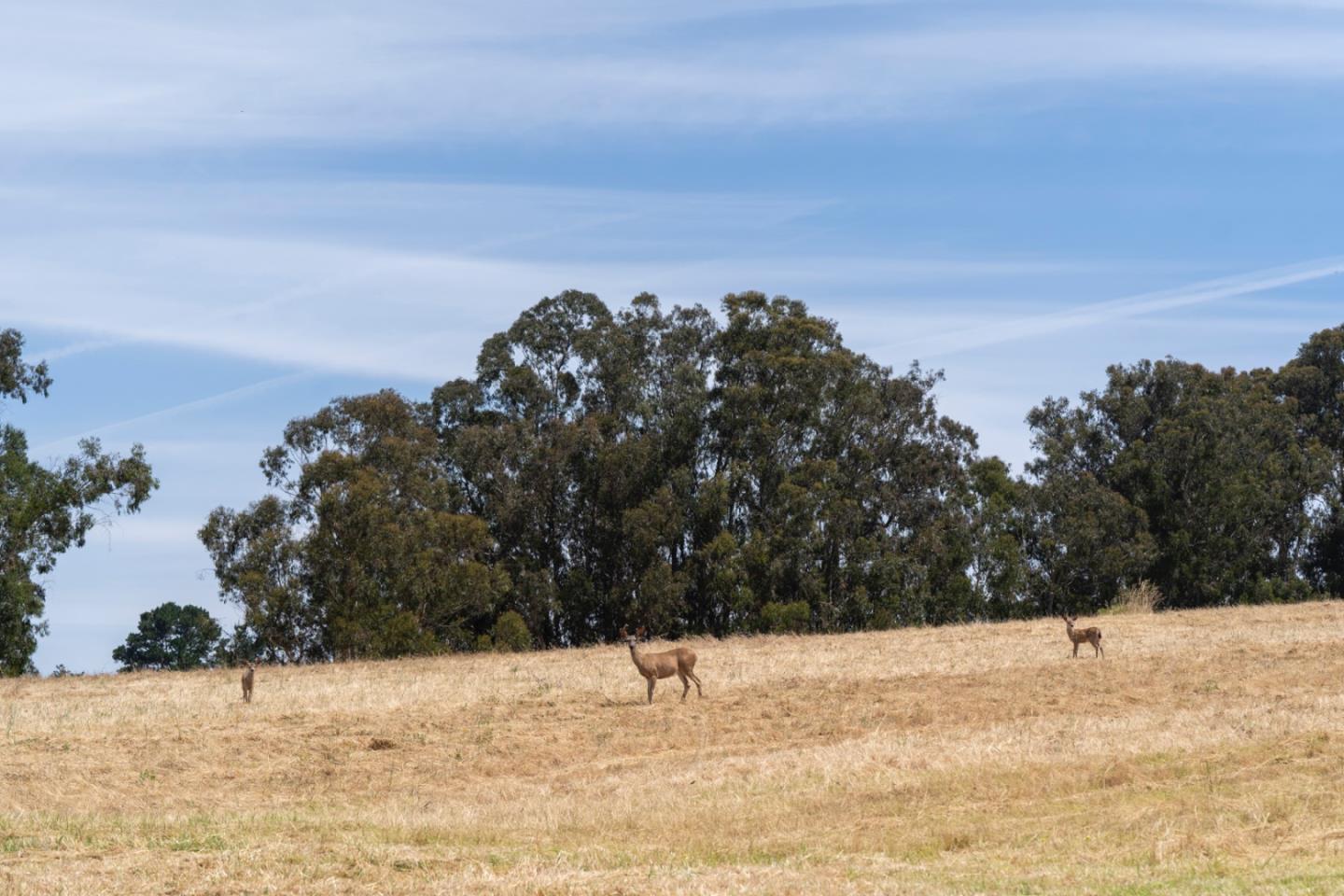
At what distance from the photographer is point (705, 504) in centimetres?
5672

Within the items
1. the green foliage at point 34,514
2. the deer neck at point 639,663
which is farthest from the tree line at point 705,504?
the deer neck at point 639,663

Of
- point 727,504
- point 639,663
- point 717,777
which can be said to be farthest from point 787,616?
point 717,777

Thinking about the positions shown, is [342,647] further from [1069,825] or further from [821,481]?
[1069,825]

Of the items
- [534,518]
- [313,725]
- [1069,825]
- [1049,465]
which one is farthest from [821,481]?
[1069,825]

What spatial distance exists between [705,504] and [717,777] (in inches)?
1469

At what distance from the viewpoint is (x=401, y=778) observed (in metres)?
21.4

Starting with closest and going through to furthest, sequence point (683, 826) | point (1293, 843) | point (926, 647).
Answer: point (1293, 843)
point (683, 826)
point (926, 647)

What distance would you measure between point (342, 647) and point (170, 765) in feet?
92.7

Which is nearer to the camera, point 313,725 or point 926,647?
point 313,725

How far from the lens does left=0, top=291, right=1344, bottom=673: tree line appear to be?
50969 millimetres

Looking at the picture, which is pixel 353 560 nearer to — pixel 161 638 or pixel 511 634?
pixel 511 634

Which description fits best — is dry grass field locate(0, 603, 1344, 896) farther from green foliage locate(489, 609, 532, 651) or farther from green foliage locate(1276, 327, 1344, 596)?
green foliage locate(1276, 327, 1344, 596)

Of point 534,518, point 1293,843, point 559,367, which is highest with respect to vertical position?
point 559,367

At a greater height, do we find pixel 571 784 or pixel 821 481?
pixel 821 481
